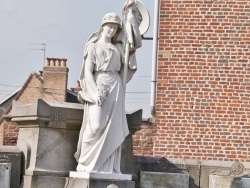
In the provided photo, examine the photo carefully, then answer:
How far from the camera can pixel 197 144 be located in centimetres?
1423

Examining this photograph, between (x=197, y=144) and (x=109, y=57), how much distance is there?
5309 millimetres

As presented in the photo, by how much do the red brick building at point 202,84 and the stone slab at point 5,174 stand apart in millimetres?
5521

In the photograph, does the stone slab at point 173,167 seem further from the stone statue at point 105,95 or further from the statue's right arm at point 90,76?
the statue's right arm at point 90,76

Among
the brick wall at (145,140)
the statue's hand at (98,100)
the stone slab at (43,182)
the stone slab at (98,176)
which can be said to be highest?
the statue's hand at (98,100)

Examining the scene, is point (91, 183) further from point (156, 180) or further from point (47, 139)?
point (156, 180)

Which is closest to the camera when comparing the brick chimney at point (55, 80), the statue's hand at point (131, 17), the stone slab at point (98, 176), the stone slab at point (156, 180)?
the stone slab at point (98, 176)

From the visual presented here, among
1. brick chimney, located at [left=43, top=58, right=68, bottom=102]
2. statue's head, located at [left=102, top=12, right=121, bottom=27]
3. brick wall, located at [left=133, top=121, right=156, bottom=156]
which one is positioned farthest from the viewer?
brick chimney, located at [left=43, top=58, right=68, bottom=102]

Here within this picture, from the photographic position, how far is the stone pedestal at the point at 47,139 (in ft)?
29.9

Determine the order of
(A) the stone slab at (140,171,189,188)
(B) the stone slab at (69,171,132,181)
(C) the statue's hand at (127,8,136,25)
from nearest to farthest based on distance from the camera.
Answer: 1. (B) the stone slab at (69,171,132,181)
2. (C) the statue's hand at (127,8,136,25)
3. (A) the stone slab at (140,171,189,188)

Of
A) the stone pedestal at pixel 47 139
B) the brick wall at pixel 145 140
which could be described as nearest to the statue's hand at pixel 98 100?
the stone pedestal at pixel 47 139

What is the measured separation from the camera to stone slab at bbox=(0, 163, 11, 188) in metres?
8.99

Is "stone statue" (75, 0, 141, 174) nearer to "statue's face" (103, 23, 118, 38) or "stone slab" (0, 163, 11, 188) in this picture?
"statue's face" (103, 23, 118, 38)

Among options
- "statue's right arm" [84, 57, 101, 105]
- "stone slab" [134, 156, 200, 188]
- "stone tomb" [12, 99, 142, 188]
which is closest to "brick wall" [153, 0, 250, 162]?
"stone slab" [134, 156, 200, 188]

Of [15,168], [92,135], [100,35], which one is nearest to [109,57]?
[100,35]
